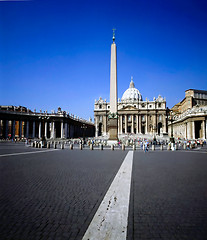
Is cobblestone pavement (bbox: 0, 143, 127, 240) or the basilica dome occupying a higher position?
the basilica dome

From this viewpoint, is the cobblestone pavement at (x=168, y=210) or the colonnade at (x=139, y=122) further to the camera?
the colonnade at (x=139, y=122)

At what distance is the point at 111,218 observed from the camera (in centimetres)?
377

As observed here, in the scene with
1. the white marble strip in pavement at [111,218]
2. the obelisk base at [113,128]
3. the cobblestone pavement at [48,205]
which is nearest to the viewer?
the white marble strip in pavement at [111,218]

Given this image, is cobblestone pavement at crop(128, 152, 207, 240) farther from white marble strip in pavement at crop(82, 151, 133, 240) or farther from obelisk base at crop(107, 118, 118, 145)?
obelisk base at crop(107, 118, 118, 145)

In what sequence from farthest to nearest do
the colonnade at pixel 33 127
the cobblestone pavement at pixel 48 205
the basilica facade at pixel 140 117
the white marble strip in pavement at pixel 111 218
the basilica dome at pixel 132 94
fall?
the basilica dome at pixel 132 94, the basilica facade at pixel 140 117, the colonnade at pixel 33 127, the cobblestone pavement at pixel 48 205, the white marble strip in pavement at pixel 111 218

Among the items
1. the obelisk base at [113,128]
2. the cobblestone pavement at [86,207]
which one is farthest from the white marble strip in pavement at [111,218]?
the obelisk base at [113,128]

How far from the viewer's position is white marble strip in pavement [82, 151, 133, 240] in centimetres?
312

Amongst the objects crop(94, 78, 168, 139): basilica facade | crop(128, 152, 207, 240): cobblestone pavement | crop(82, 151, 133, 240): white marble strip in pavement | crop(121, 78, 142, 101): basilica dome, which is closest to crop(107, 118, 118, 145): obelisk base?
crop(128, 152, 207, 240): cobblestone pavement

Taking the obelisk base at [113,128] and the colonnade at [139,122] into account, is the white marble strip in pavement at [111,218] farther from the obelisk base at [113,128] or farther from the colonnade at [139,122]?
the colonnade at [139,122]

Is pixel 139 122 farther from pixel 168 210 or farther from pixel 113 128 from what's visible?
pixel 168 210

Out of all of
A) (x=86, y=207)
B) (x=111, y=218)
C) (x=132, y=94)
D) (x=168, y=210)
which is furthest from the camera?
(x=132, y=94)

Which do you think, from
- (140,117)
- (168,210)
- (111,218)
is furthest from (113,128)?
(140,117)

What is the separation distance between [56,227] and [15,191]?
2690mm

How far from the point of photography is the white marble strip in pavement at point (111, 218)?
10.2 feet
